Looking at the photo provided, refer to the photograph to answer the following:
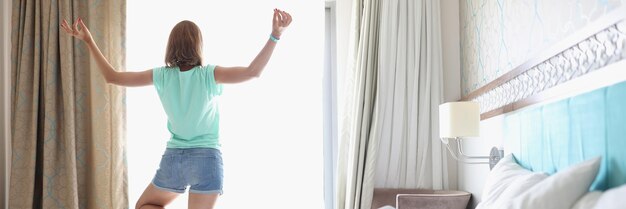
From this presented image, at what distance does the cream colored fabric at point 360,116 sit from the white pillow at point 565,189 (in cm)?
197

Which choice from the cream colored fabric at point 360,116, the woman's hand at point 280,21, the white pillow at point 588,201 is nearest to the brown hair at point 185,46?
the woman's hand at point 280,21

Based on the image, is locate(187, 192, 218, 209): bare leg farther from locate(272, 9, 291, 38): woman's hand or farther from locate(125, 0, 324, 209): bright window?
locate(125, 0, 324, 209): bright window

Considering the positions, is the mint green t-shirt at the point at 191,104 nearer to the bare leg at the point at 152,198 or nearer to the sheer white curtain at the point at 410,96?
the bare leg at the point at 152,198

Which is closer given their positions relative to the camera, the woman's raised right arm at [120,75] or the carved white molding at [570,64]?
the carved white molding at [570,64]

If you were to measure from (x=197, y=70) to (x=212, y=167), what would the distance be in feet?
1.28

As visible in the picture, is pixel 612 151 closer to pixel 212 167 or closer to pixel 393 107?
pixel 212 167

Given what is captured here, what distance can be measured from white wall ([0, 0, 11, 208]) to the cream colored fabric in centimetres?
209

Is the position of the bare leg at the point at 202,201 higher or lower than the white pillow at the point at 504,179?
lower

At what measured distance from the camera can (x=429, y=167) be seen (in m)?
3.34

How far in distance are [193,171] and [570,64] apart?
1422 mm

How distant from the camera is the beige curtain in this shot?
12.2 ft

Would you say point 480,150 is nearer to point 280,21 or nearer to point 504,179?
point 504,179

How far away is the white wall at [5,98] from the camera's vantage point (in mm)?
3820

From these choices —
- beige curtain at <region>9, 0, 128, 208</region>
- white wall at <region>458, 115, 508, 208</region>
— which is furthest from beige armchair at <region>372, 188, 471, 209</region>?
beige curtain at <region>9, 0, 128, 208</region>
